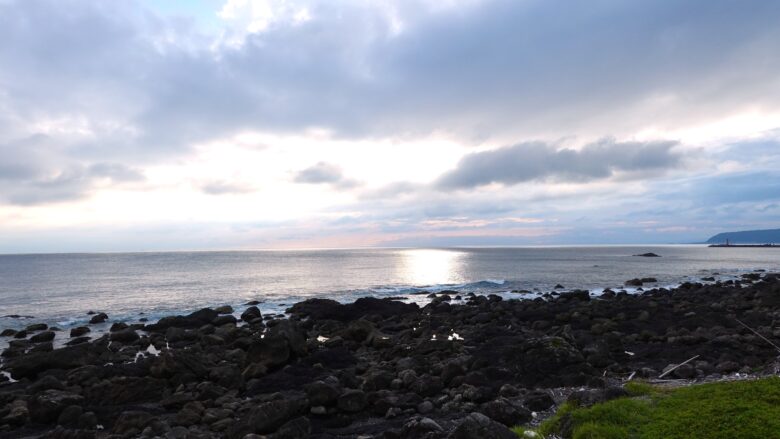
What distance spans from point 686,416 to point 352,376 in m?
10.8

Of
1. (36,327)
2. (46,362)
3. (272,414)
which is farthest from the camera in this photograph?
(36,327)

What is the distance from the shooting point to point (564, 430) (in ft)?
25.7

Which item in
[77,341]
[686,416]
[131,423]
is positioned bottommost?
[77,341]

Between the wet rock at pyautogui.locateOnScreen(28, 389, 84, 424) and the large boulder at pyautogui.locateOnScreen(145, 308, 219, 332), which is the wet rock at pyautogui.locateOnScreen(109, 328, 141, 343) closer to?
the large boulder at pyautogui.locateOnScreen(145, 308, 219, 332)

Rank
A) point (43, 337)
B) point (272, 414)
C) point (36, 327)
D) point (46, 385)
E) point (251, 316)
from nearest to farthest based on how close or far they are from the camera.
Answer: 1. point (272, 414)
2. point (46, 385)
3. point (43, 337)
4. point (36, 327)
5. point (251, 316)

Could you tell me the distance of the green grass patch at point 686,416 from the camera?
654 cm

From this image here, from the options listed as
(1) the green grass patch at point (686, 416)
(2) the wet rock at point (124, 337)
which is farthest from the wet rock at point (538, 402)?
(2) the wet rock at point (124, 337)

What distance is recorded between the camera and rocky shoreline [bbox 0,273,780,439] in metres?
11.7

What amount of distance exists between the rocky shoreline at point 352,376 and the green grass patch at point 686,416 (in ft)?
3.40

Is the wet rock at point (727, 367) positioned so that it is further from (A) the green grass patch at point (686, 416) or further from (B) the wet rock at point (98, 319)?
(B) the wet rock at point (98, 319)

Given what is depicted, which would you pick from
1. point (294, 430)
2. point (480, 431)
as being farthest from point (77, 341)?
point (480, 431)

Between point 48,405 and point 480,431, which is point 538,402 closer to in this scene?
point 480,431

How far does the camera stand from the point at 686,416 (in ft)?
23.4

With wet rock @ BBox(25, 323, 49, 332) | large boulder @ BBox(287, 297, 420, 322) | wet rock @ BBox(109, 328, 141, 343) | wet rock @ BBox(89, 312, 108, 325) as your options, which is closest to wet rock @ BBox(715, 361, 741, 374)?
large boulder @ BBox(287, 297, 420, 322)
